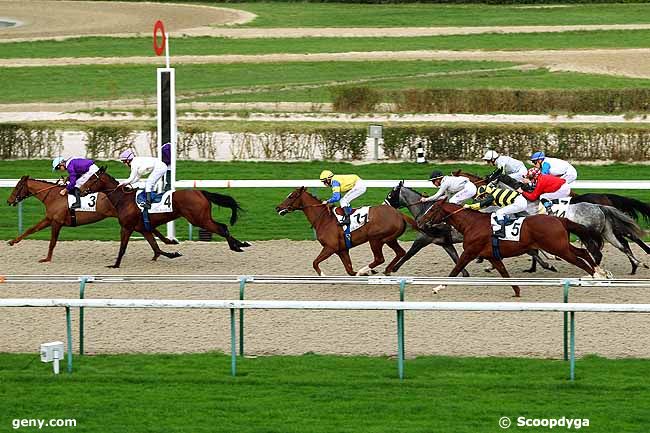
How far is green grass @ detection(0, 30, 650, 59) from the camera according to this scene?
38.1m

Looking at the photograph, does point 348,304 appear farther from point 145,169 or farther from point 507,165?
point 145,169

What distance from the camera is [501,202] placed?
14.3m

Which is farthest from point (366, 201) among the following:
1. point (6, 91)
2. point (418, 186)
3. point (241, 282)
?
point (6, 91)

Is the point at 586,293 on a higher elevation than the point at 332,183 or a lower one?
lower

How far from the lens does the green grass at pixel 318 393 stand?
895cm

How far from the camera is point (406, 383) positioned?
987 centimetres

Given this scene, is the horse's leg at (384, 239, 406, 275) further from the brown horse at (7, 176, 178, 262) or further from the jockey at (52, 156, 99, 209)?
the jockey at (52, 156, 99, 209)

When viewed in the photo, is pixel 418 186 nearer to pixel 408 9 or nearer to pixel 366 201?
pixel 366 201

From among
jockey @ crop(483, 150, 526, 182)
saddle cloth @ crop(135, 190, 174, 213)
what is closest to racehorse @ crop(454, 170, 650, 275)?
jockey @ crop(483, 150, 526, 182)

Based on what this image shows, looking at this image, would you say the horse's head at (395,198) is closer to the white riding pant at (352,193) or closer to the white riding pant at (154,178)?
the white riding pant at (352,193)

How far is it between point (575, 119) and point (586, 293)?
12519 millimetres

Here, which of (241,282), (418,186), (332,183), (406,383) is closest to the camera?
(406,383)
